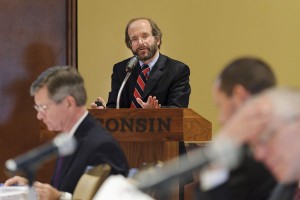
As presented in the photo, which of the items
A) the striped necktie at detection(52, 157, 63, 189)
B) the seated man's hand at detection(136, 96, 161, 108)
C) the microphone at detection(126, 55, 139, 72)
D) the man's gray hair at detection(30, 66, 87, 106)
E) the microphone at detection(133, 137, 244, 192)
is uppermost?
the microphone at detection(133, 137, 244, 192)

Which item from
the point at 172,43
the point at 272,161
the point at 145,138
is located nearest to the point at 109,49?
the point at 172,43

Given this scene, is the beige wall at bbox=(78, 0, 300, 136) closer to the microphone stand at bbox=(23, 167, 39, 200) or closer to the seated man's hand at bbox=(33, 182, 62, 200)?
the seated man's hand at bbox=(33, 182, 62, 200)

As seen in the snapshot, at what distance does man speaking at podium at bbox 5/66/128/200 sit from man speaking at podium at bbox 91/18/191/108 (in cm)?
169

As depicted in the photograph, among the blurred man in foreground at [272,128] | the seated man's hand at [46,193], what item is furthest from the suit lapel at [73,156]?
the blurred man in foreground at [272,128]

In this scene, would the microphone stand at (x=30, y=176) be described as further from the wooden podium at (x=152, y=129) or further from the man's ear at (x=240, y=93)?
the wooden podium at (x=152, y=129)

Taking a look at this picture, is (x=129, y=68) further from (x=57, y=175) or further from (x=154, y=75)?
(x=57, y=175)

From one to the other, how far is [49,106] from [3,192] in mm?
424

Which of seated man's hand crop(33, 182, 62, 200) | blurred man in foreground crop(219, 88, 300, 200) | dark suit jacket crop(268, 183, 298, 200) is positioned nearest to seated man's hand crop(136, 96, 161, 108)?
seated man's hand crop(33, 182, 62, 200)

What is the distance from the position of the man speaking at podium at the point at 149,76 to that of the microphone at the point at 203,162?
342 cm

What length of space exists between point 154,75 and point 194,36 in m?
1.86

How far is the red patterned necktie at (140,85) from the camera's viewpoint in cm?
492

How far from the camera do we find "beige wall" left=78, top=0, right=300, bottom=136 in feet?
21.4

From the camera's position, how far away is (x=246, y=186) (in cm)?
197

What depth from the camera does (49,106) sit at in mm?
3137
